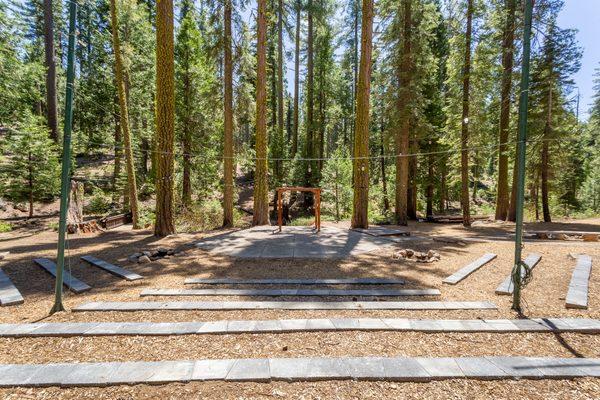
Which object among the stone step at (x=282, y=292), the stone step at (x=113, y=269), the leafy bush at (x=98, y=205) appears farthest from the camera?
the leafy bush at (x=98, y=205)

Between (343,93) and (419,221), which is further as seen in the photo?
(343,93)

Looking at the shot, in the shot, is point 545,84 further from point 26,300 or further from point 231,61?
point 26,300

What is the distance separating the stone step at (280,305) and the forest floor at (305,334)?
0.12m

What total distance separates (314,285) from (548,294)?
380 cm

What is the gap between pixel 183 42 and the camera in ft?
50.6

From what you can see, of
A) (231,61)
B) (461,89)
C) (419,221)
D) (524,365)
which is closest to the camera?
(524,365)

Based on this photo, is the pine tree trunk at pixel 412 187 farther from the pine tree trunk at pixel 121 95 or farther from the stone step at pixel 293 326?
the pine tree trunk at pixel 121 95

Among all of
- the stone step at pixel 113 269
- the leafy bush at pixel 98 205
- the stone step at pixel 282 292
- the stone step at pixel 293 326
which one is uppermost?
the leafy bush at pixel 98 205

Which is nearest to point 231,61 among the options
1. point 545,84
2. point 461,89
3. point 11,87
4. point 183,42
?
point 183,42

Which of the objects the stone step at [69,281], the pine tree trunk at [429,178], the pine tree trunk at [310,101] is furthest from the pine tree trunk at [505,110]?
the stone step at [69,281]

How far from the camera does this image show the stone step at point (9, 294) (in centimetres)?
432

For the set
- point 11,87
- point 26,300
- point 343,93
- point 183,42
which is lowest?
point 26,300

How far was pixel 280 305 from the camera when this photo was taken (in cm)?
421

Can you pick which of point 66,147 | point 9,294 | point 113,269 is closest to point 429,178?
point 113,269
